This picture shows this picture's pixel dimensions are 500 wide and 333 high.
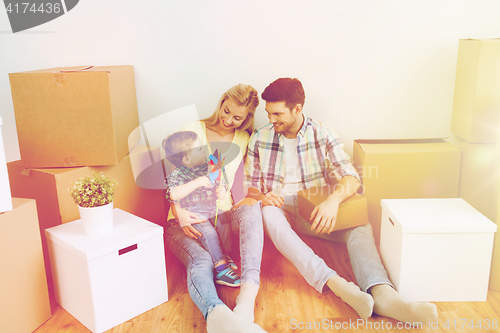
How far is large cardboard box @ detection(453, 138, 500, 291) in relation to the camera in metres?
1.73

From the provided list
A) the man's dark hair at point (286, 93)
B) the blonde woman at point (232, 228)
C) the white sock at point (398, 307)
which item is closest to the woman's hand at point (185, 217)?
the blonde woman at point (232, 228)

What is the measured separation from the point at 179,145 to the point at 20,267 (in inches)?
30.5

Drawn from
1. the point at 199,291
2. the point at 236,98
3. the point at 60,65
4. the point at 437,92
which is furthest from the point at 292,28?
the point at 199,291

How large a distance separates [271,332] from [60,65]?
175 centimetres

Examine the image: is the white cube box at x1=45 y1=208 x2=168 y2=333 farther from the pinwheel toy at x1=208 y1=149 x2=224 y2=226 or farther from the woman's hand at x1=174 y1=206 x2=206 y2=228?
the pinwheel toy at x1=208 y1=149 x2=224 y2=226

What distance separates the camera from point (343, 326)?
1377 millimetres

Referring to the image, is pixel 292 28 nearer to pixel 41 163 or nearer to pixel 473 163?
pixel 473 163

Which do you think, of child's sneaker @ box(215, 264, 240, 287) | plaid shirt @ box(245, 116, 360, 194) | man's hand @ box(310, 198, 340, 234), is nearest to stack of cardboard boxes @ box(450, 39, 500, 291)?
plaid shirt @ box(245, 116, 360, 194)

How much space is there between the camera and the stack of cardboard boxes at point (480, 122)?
68.9 inches

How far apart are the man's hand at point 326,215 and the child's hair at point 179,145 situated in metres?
0.65

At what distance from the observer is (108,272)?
1.37 metres

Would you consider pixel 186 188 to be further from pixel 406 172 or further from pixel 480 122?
pixel 480 122

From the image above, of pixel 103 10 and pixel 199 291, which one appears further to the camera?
pixel 103 10

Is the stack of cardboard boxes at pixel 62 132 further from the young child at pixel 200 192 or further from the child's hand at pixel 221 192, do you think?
the child's hand at pixel 221 192
